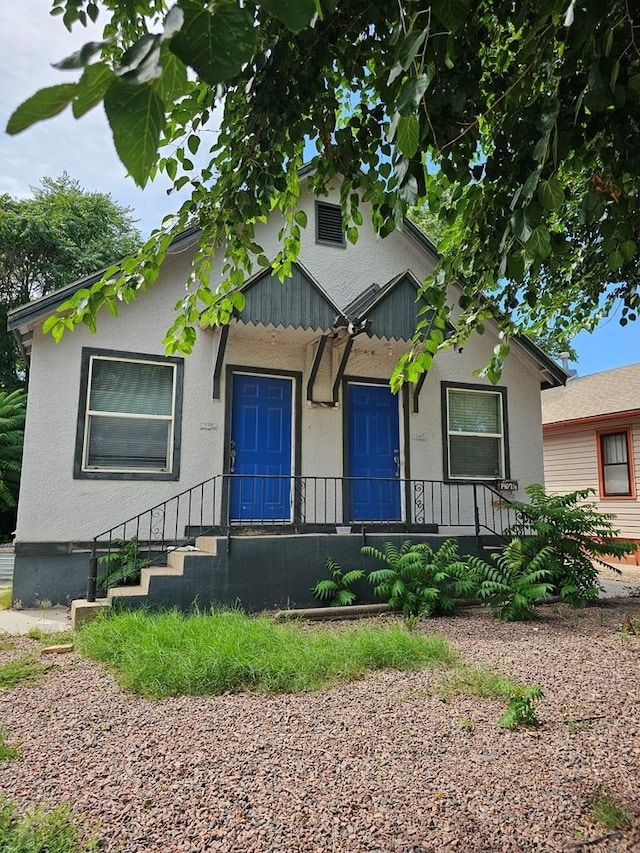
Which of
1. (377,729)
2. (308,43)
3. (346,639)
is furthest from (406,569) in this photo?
(308,43)

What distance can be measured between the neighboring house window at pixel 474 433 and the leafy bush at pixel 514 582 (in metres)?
2.29

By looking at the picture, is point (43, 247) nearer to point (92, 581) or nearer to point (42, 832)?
point (92, 581)

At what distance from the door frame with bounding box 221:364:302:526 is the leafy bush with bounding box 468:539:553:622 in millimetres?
2700

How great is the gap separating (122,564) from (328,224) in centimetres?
583

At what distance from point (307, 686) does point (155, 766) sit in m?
1.31

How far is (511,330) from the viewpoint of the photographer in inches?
148

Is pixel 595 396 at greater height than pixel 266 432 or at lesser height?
greater

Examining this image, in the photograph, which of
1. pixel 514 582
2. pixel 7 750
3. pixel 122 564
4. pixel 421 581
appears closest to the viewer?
pixel 7 750

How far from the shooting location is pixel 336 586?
6.51 m

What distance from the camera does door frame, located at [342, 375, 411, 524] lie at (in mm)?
8281

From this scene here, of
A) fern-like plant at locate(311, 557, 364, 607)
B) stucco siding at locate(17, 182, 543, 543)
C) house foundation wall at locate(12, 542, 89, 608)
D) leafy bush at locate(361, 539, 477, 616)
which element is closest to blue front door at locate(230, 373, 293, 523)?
stucco siding at locate(17, 182, 543, 543)

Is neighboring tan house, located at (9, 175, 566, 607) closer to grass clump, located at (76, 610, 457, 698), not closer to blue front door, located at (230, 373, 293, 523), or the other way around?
blue front door, located at (230, 373, 293, 523)

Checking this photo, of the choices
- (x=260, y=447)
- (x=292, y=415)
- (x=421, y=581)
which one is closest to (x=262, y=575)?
(x=421, y=581)

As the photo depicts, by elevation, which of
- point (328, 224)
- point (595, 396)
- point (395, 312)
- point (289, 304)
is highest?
point (328, 224)
